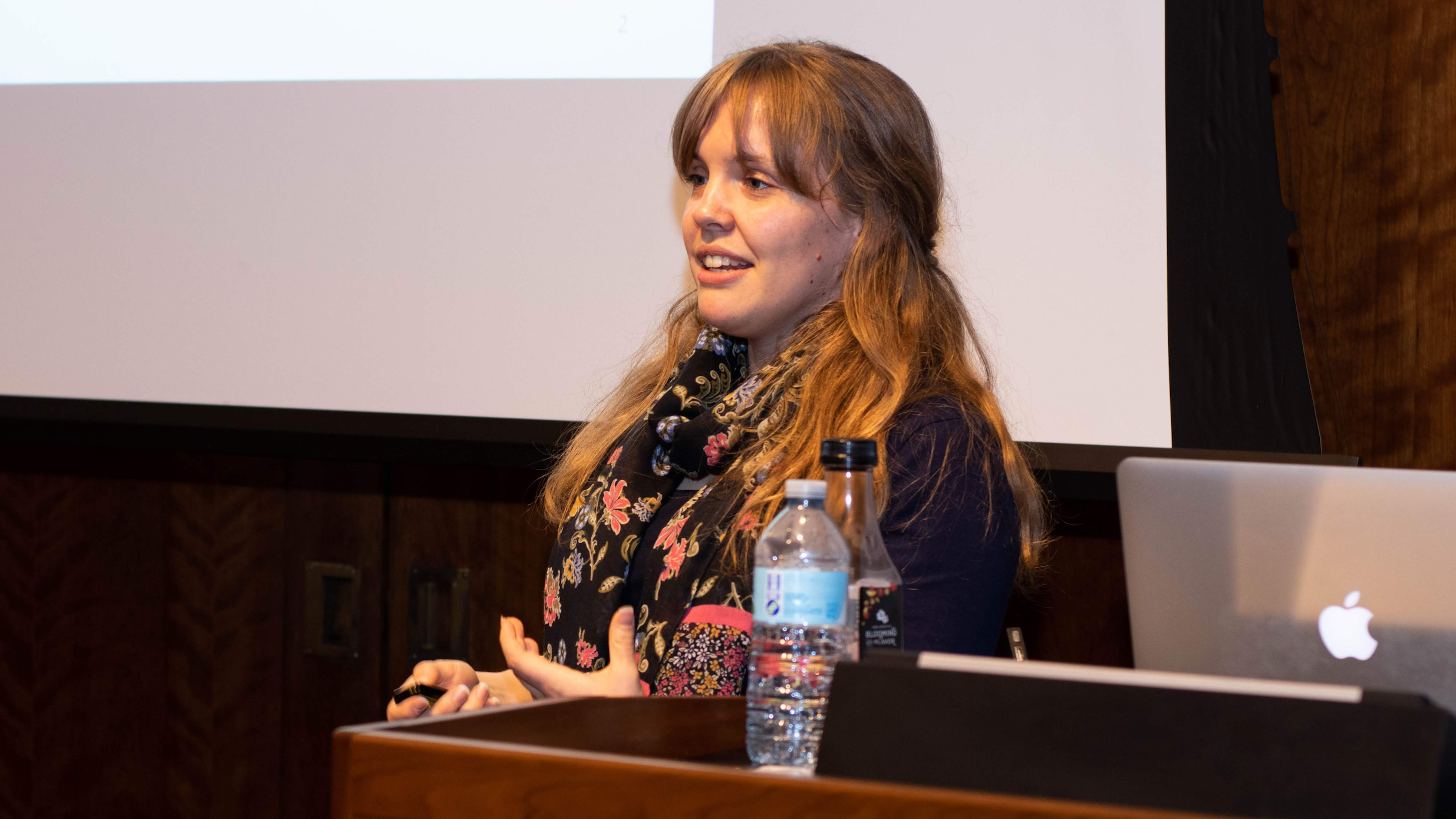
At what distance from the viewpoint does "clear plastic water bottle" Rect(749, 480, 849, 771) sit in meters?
0.77

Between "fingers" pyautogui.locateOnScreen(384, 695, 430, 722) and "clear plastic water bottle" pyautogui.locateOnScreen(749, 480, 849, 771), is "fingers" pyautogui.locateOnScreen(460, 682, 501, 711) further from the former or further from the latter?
"clear plastic water bottle" pyautogui.locateOnScreen(749, 480, 849, 771)

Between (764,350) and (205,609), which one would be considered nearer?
(764,350)

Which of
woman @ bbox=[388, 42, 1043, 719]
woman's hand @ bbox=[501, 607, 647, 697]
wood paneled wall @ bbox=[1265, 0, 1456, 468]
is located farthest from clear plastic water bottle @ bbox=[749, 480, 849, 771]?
wood paneled wall @ bbox=[1265, 0, 1456, 468]

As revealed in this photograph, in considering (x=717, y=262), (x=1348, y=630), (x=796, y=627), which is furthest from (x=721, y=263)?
(x=1348, y=630)

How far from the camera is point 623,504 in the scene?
1492 millimetres

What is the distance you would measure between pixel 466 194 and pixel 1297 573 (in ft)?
5.43

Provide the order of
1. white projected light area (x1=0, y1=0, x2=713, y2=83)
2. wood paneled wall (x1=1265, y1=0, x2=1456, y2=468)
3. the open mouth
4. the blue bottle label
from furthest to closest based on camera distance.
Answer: white projected light area (x1=0, y1=0, x2=713, y2=83) < wood paneled wall (x1=1265, y1=0, x2=1456, y2=468) < the open mouth < the blue bottle label

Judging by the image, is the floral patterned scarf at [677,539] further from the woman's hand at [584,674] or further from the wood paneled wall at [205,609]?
the wood paneled wall at [205,609]

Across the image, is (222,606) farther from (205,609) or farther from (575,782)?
(575,782)

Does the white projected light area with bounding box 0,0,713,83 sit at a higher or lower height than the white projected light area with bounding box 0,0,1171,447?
higher

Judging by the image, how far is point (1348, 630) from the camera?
80 centimetres

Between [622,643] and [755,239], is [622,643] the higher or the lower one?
the lower one

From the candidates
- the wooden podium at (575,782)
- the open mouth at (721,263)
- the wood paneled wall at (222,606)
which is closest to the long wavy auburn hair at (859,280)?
the open mouth at (721,263)

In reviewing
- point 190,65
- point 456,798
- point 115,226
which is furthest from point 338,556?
point 456,798
